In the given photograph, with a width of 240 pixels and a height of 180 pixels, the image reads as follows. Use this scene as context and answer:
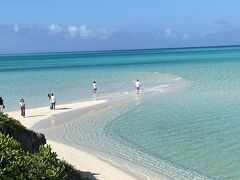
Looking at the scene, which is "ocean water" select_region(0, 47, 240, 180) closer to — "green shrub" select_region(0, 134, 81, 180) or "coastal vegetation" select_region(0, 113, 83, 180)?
"coastal vegetation" select_region(0, 113, 83, 180)

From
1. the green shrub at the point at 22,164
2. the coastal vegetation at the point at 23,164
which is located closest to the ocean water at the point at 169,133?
the coastal vegetation at the point at 23,164

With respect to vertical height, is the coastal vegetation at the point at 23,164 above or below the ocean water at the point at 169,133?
above

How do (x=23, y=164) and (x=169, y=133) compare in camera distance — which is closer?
(x=23, y=164)

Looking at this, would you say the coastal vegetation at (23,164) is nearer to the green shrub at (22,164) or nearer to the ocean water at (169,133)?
the green shrub at (22,164)

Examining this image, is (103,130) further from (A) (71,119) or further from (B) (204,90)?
(B) (204,90)

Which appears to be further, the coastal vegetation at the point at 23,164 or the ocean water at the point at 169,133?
the ocean water at the point at 169,133

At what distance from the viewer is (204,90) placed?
4372cm

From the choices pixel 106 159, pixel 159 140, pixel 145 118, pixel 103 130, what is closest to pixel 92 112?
pixel 145 118

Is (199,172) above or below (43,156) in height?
below

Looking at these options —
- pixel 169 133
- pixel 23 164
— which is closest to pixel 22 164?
pixel 23 164

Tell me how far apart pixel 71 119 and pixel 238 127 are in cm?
1068

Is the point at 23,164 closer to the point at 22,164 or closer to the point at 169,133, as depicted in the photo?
the point at 22,164

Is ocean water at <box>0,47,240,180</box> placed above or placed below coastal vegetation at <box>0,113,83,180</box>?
below

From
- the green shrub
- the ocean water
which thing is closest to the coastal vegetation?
the green shrub
